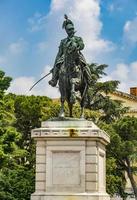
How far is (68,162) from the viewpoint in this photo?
20.3 metres

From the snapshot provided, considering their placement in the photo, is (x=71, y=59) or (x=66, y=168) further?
(x=71, y=59)

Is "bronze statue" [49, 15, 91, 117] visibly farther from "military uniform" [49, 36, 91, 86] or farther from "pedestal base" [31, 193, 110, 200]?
"pedestal base" [31, 193, 110, 200]

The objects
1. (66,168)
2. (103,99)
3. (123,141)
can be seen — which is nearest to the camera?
(66,168)

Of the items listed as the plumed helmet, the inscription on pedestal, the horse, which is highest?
the plumed helmet

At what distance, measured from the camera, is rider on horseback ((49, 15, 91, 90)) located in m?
21.4

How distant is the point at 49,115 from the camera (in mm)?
47594

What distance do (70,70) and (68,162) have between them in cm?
297

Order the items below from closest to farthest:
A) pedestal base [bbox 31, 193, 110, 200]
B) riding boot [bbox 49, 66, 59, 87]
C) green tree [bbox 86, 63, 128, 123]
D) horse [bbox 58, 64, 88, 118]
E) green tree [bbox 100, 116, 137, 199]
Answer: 1. pedestal base [bbox 31, 193, 110, 200]
2. horse [bbox 58, 64, 88, 118]
3. riding boot [bbox 49, 66, 59, 87]
4. green tree [bbox 100, 116, 137, 199]
5. green tree [bbox 86, 63, 128, 123]

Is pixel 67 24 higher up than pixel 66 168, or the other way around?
pixel 67 24

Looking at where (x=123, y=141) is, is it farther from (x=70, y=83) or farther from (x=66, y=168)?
(x=66, y=168)

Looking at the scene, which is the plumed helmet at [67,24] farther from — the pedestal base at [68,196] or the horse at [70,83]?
the pedestal base at [68,196]

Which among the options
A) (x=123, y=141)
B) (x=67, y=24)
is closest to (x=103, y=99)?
(x=123, y=141)

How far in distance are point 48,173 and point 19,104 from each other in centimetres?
3327

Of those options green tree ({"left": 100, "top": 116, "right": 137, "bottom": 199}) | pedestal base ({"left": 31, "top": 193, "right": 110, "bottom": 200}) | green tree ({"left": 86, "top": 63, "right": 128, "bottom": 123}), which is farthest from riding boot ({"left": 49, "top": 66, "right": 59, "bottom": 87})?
green tree ({"left": 86, "top": 63, "right": 128, "bottom": 123})
